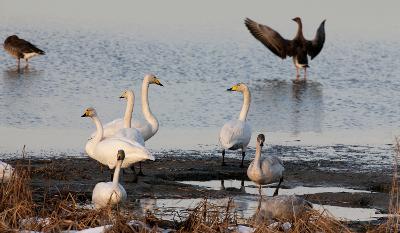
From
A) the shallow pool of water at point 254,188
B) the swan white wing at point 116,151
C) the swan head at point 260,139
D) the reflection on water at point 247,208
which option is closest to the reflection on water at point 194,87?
the swan white wing at point 116,151

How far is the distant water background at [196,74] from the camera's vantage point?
1490 centimetres

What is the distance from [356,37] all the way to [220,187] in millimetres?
17850

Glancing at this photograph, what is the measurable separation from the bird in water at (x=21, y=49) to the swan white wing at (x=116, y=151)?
1082 centimetres

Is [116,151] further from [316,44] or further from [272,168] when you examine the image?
[316,44]

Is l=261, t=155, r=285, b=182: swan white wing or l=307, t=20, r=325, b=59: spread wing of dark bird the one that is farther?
l=307, t=20, r=325, b=59: spread wing of dark bird

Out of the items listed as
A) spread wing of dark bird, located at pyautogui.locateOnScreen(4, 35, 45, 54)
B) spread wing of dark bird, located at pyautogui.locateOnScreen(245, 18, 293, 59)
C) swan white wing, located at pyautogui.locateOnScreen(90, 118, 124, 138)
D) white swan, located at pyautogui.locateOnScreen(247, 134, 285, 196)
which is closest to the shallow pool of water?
white swan, located at pyautogui.locateOnScreen(247, 134, 285, 196)

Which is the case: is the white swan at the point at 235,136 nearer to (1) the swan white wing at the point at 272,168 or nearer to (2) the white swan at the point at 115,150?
(1) the swan white wing at the point at 272,168

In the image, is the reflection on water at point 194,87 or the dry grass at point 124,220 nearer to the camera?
the dry grass at point 124,220

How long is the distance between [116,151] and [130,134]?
835 millimetres

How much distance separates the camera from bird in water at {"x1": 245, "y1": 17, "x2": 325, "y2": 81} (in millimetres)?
22938

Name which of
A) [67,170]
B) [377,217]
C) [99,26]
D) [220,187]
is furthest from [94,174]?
[99,26]

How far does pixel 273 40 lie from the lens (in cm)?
2355

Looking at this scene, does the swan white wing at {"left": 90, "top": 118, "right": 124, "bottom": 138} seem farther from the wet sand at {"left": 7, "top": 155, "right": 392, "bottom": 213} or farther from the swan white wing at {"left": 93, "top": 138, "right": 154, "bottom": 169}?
the swan white wing at {"left": 93, "top": 138, "right": 154, "bottom": 169}

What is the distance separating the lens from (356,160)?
13.0 metres
